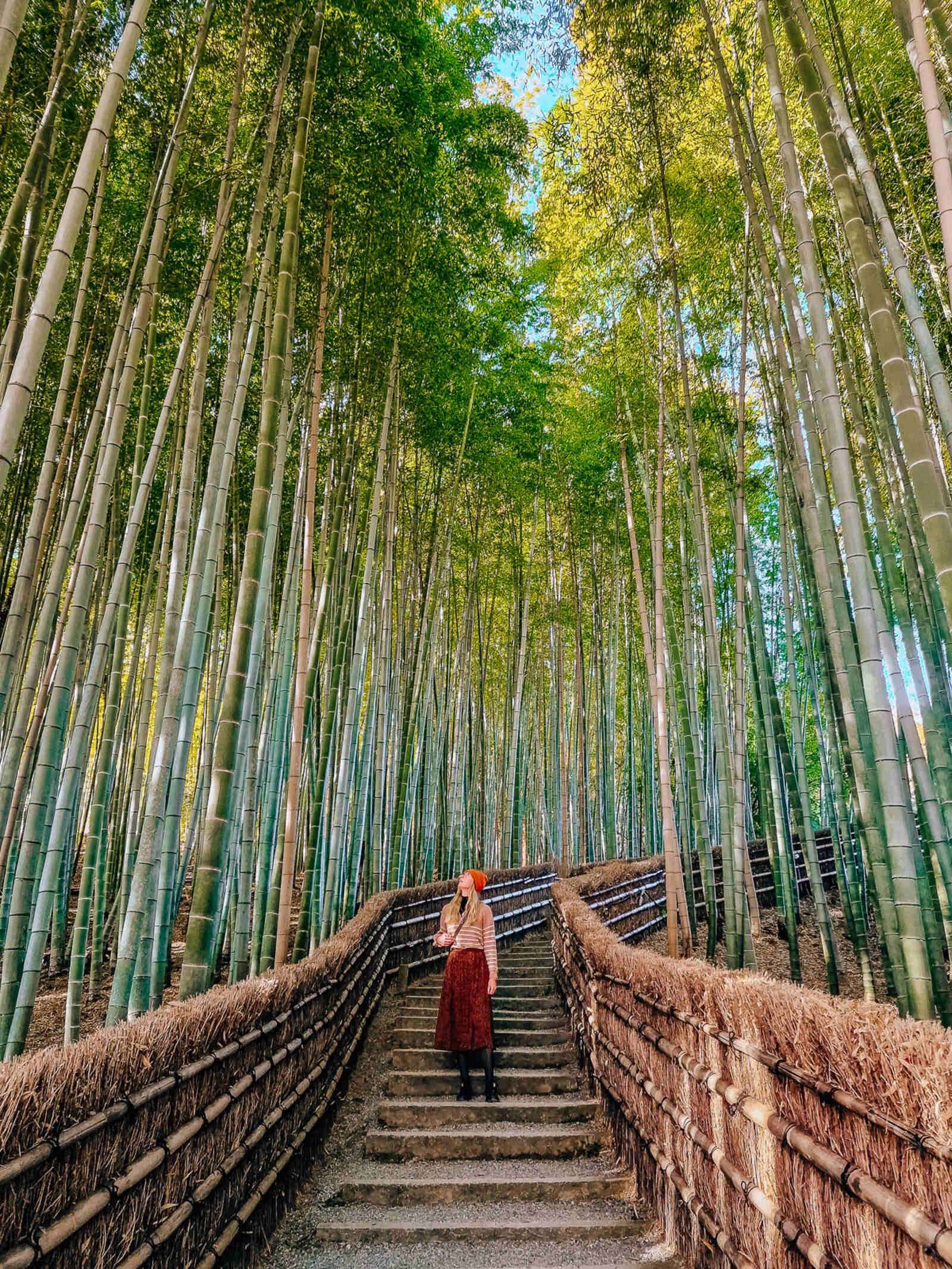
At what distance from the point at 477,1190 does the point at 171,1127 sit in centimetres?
130

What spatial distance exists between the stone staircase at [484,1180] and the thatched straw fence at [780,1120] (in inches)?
7.2

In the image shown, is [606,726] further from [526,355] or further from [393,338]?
[393,338]

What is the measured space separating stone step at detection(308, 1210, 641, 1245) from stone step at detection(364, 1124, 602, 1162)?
472mm

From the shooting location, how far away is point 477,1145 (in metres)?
2.60

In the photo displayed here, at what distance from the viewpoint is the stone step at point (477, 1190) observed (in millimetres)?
2303

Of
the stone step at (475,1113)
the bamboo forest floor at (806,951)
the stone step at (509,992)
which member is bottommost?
the stone step at (475,1113)

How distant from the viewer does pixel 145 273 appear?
8.57ft

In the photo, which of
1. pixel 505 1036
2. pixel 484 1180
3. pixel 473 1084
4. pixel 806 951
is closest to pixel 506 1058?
pixel 505 1036

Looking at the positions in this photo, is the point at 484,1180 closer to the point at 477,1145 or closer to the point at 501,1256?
the point at 477,1145

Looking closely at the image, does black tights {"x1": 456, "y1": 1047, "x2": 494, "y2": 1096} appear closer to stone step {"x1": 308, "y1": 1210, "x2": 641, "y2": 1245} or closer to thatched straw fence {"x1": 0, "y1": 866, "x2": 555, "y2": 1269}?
thatched straw fence {"x1": 0, "y1": 866, "x2": 555, "y2": 1269}

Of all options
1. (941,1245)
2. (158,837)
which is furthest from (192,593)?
(941,1245)

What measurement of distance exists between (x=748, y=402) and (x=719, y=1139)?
588cm

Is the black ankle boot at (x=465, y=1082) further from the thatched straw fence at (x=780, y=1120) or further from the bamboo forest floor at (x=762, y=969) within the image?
the bamboo forest floor at (x=762, y=969)

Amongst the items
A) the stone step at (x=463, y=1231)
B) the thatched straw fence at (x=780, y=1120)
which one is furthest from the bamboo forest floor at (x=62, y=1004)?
the thatched straw fence at (x=780, y=1120)
